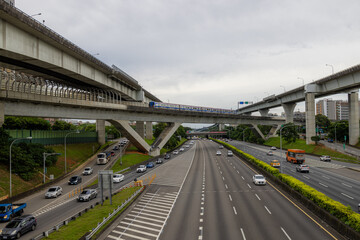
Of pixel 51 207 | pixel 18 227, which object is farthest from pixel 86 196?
pixel 18 227

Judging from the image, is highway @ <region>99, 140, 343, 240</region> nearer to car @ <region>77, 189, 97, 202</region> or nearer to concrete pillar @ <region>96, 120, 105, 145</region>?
car @ <region>77, 189, 97, 202</region>

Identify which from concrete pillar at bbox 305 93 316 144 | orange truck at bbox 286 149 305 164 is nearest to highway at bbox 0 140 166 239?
orange truck at bbox 286 149 305 164

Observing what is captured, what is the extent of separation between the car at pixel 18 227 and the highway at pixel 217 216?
6335 mm

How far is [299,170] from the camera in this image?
4300 cm

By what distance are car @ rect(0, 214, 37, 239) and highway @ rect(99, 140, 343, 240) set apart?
634 cm

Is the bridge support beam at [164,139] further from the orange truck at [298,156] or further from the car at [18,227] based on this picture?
the car at [18,227]

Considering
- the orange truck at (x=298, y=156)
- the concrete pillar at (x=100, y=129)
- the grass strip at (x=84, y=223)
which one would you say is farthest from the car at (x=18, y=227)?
the concrete pillar at (x=100, y=129)

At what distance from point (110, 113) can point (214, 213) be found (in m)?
37.9

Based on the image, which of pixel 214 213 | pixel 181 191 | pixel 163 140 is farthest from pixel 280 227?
pixel 163 140

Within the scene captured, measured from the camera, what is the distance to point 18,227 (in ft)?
60.6

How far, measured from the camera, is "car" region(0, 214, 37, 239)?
17.8m

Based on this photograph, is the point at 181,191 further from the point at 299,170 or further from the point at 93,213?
the point at 299,170

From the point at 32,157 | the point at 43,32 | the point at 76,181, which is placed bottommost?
the point at 76,181

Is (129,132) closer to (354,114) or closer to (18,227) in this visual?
(18,227)
